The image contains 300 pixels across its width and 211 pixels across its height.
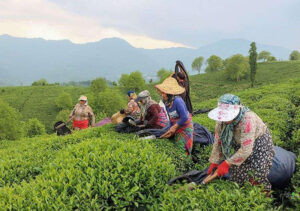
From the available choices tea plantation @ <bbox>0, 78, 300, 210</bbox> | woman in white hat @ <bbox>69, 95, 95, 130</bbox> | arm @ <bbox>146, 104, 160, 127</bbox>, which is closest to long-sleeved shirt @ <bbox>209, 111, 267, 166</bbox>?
tea plantation @ <bbox>0, 78, 300, 210</bbox>

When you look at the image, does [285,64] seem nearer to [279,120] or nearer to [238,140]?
[279,120]

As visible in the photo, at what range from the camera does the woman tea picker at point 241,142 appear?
3.03 meters

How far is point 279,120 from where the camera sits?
694 cm

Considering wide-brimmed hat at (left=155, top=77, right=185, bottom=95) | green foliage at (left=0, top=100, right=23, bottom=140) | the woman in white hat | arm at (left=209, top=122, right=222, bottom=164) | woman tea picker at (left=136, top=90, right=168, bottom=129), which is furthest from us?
green foliage at (left=0, top=100, right=23, bottom=140)

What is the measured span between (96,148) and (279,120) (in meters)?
6.11

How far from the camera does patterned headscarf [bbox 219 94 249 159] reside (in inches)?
119

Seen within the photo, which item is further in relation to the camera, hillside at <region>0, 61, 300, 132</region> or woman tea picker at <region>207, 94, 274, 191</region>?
hillside at <region>0, 61, 300, 132</region>

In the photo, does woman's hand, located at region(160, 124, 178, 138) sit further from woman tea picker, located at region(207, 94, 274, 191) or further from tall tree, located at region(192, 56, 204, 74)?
tall tree, located at region(192, 56, 204, 74)

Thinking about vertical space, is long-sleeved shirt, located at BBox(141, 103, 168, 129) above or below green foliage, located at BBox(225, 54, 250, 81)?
below

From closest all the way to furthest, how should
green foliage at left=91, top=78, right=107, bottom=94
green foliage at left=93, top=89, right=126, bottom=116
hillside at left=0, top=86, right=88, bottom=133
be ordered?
green foliage at left=93, top=89, right=126, bottom=116 → hillside at left=0, top=86, right=88, bottom=133 → green foliage at left=91, top=78, right=107, bottom=94

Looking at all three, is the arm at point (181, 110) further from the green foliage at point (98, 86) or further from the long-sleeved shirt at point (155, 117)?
the green foliage at point (98, 86)

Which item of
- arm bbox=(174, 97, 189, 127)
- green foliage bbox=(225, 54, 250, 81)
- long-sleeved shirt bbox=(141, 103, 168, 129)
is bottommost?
long-sleeved shirt bbox=(141, 103, 168, 129)

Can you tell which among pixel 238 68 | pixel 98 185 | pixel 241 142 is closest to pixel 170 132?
pixel 241 142

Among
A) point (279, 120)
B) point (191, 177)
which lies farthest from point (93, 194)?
point (279, 120)
